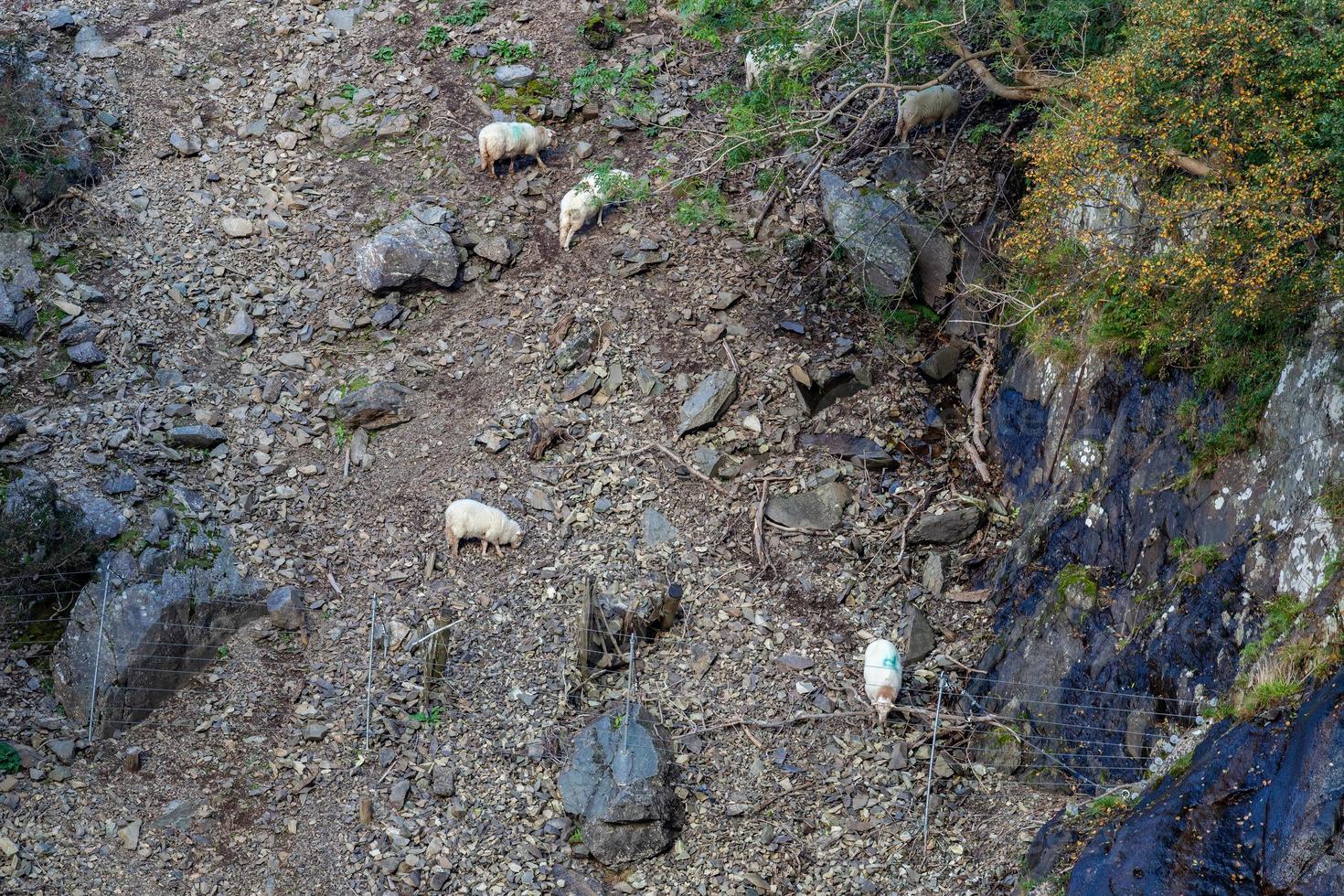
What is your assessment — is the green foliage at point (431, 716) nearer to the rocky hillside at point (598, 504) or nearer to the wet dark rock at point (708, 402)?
the rocky hillside at point (598, 504)

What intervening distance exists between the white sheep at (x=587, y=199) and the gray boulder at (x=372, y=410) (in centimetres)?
248

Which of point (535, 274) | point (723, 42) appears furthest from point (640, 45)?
point (535, 274)

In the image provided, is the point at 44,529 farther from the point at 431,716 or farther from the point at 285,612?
the point at 431,716

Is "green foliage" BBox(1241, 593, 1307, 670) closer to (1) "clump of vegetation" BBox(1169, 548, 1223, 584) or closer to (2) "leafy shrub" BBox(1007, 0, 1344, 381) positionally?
(1) "clump of vegetation" BBox(1169, 548, 1223, 584)

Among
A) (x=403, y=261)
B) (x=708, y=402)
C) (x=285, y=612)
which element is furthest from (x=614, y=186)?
(x=285, y=612)

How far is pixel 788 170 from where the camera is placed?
11.6 metres

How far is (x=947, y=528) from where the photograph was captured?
925 cm

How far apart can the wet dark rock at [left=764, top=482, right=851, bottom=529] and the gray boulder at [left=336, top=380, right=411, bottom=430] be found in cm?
366

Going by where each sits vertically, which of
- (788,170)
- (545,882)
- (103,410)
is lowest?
(545,882)

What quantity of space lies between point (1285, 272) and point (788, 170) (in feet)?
20.3

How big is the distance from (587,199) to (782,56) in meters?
2.40

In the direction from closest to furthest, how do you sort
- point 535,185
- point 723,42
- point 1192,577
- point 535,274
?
point 1192,577 → point 535,274 → point 535,185 → point 723,42

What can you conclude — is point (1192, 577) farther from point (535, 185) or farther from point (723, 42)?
point (723, 42)

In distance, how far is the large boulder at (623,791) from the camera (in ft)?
24.3
